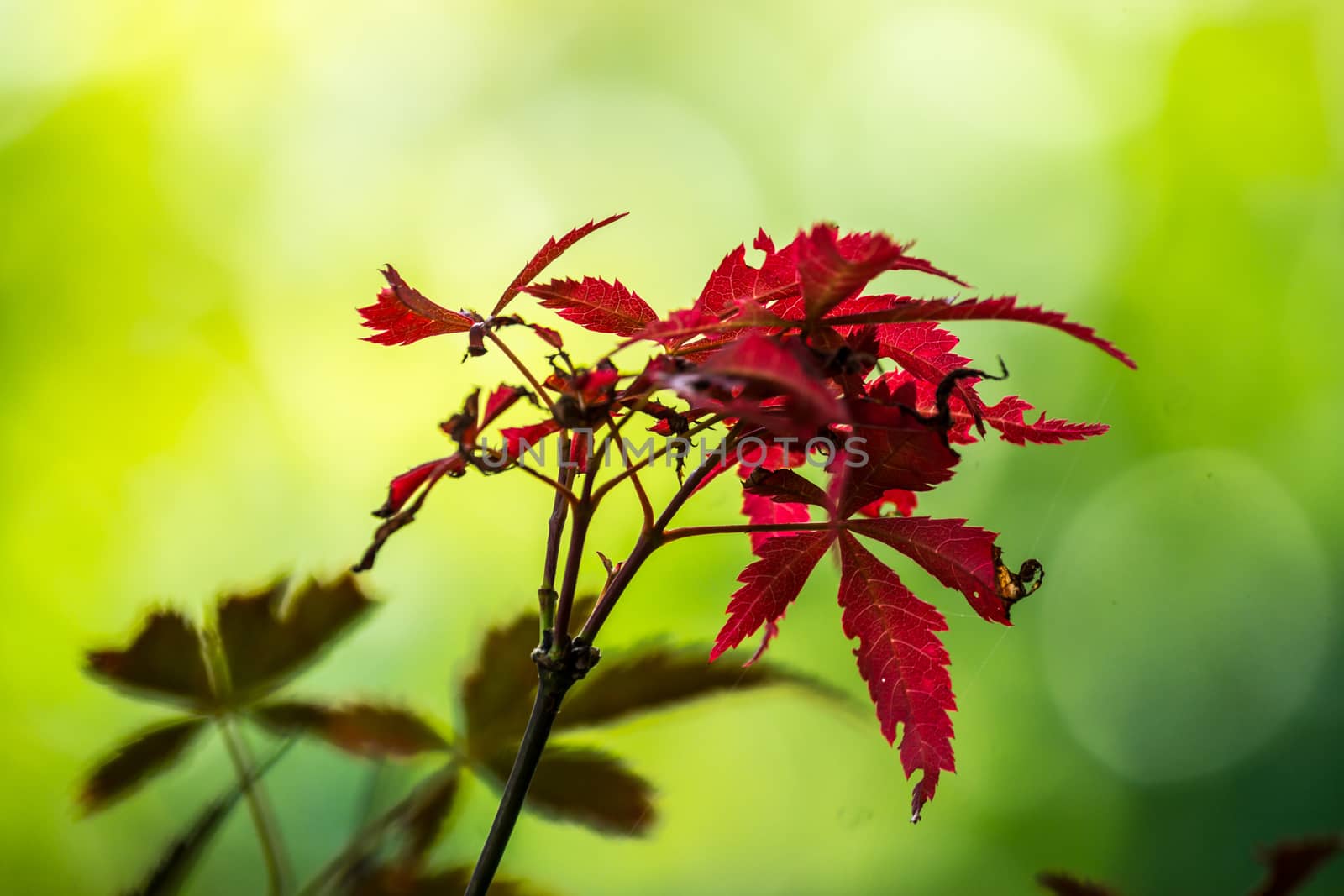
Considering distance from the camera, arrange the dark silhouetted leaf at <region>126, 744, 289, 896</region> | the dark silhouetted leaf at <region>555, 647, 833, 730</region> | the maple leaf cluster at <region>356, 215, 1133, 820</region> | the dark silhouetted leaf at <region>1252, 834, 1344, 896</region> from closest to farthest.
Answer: the dark silhouetted leaf at <region>1252, 834, 1344, 896</region> → the maple leaf cluster at <region>356, 215, 1133, 820</region> → the dark silhouetted leaf at <region>126, 744, 289, 896</region> → the dark silhouetted leaf at <region>555, 647, 833, 730</region>

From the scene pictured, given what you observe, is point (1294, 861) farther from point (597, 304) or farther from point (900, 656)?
point (597, 304)

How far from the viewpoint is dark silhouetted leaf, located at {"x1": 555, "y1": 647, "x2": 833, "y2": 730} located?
1.79ft

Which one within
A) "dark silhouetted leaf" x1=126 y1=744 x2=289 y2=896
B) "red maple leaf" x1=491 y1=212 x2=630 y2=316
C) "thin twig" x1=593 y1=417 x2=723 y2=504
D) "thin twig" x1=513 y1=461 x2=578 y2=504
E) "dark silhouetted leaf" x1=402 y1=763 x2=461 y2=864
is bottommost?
"dark silhouetted leaf" x1=126 y1=744 x2=289 y2=896

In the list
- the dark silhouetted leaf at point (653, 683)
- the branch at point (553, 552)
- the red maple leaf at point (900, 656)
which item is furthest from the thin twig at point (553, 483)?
the dark silhouetted leaf at point (653, 683)

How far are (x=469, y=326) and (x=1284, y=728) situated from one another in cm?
230

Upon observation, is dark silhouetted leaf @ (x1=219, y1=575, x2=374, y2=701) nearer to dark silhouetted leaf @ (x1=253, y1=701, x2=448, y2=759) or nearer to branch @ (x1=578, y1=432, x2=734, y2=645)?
dark silhouetted leaf @ (x1=253, y1=701, x2=448, y2=759)

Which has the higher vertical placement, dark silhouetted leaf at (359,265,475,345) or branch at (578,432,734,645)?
dark silhouetted leaf at (359,265,475,345)

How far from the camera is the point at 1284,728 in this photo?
6.45 feet

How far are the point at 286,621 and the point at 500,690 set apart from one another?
0.15 m

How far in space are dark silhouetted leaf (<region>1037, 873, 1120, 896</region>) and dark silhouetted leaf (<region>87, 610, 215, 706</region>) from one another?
21.3 inches

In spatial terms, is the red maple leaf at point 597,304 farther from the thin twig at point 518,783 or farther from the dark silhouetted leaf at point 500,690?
the dark silhouetted leaf at point 500,690

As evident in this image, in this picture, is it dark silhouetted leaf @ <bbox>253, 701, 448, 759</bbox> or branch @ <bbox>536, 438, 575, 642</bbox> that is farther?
dark silhouetted leaf @ <bbox>253, 701, 448, 759</bbox>

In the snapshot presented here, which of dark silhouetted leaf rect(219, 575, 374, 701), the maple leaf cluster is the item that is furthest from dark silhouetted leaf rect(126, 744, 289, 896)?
the maple leaf cluster

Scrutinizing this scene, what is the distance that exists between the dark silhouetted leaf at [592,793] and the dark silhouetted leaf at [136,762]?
0.24 metres
